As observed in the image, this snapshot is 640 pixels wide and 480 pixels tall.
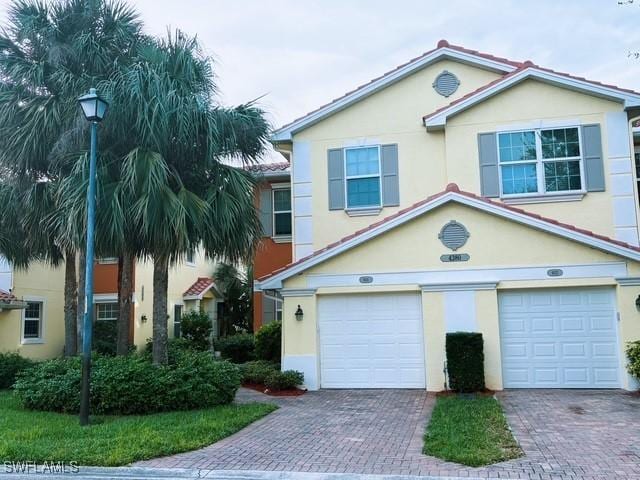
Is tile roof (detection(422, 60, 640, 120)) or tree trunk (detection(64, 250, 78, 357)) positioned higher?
tile roof (detection(422, 60, 640, 120))

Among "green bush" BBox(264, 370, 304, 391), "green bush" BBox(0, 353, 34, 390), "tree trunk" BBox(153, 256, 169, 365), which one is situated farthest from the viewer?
"green bush" BBox(0, 353, 34, 390)

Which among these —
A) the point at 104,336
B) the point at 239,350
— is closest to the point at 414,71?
the point at 239,350

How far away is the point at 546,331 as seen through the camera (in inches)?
515

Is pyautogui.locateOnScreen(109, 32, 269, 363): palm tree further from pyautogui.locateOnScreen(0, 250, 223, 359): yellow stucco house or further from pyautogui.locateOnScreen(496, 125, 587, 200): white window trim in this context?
pyautogui.locateOnScreen(496, 125, 587, 200): white window trim

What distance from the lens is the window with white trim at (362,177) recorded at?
16016 mm

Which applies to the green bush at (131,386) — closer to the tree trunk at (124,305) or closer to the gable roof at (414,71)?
the tree trunk at (124,305)

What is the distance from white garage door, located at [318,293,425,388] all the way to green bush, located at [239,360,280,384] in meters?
1.40

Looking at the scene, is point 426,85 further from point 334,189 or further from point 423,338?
point 423,338

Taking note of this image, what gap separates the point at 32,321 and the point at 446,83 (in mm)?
16489

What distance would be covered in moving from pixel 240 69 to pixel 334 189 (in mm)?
4339

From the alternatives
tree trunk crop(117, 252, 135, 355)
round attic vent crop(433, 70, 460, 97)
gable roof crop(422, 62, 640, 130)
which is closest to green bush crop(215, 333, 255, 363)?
tree trunk crop(117, 252, 135, 355)

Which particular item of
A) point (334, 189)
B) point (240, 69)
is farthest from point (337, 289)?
point (240, 69)

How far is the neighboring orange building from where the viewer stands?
18609 millimetres

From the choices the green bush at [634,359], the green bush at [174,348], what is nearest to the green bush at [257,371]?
the green bush at [174,348]
